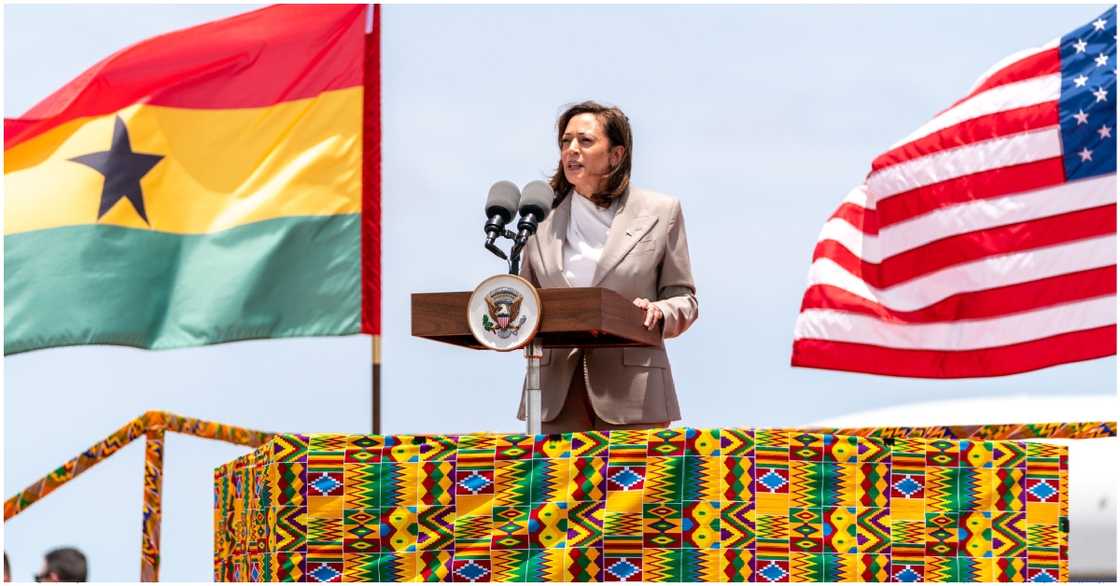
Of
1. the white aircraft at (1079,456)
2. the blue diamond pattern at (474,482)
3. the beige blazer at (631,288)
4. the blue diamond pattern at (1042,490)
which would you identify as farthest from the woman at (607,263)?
the white aircraft at (1079,456)

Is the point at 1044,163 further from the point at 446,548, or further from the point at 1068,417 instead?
the point at 1068,417

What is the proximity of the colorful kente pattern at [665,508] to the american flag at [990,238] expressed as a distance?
7.37 m

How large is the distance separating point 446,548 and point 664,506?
651mm

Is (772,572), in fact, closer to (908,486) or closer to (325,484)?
(908,486)

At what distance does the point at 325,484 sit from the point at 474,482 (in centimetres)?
44

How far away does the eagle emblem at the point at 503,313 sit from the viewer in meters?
5.31

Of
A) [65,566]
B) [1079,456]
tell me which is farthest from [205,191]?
[1079,456]

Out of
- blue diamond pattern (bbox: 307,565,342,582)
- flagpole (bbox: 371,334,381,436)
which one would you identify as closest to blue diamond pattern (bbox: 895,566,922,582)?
blue diamond pattern (bbox: 307,565,342,582)

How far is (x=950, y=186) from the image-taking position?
44.1 ft

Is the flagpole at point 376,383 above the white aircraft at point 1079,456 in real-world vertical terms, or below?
above

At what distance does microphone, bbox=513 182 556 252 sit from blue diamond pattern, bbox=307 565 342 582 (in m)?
1.15

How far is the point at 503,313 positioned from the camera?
532 cm

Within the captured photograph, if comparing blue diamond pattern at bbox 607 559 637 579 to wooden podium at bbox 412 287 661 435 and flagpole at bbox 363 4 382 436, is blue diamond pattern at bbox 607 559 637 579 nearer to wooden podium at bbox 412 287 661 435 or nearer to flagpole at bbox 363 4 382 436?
wooden podium at bbox 412 287 661 435

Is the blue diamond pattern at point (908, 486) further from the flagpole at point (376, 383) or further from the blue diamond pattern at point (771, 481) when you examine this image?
the flagpole at point (376, 383)
